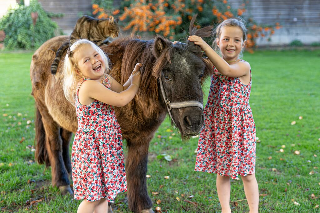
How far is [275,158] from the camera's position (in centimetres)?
497

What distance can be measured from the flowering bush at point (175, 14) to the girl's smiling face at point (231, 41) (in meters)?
8.77

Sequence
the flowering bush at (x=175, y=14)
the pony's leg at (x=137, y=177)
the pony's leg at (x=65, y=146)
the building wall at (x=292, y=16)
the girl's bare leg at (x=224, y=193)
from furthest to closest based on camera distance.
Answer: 1. the building wall at (x=292, y=16)
2. the flowering bush at (x=175, y=14)
3. the pony's leg at (x=65, y=146)
4. the pony's leg at (x=137, y=177)
5. the girl's bare leg at (x=224, y=193)

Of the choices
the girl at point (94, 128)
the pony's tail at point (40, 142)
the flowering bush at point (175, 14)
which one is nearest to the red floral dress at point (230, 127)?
the girl at point (94, 128)

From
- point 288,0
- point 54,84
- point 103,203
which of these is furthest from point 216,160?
point 288,0

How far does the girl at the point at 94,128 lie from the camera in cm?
259

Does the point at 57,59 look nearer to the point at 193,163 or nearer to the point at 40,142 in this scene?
the point at 40,142

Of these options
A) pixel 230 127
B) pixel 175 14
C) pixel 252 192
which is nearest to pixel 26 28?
pixel 175 14

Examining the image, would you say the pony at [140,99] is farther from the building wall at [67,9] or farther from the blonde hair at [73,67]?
the building wall at [67,9]

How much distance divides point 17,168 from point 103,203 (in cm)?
231

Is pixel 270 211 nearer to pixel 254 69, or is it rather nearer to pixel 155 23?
pixel 254 69

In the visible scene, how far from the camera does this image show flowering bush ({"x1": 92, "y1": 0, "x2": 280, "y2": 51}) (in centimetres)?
1280

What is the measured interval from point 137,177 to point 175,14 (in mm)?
11265

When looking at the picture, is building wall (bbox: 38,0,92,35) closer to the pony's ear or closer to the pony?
the pony

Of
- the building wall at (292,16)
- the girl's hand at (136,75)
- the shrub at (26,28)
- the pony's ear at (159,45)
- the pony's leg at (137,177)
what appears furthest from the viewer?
the building wall at (292,16)
